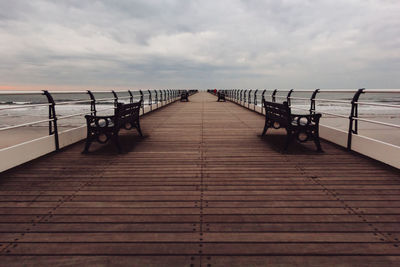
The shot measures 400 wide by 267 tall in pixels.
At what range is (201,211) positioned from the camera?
2.56 m

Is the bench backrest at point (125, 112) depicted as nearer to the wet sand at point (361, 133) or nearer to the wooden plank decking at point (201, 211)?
the wooden plank decking at point (201, 211)

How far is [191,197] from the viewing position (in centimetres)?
287

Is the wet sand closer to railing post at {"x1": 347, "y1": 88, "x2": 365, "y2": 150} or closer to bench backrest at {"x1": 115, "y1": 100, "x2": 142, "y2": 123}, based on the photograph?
railing post at {"x1": 347, "y1": 88, "x2": 365, "y2": 150}

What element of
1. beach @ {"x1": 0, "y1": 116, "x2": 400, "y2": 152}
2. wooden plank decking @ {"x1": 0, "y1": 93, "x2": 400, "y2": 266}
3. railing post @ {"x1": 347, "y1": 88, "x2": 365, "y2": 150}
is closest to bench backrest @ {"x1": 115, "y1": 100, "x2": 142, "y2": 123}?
wooden plank decking @ {"x1": 0, "y1": 93, "x2": 400, "y2": 266}

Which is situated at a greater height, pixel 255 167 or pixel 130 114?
pixel 130 114

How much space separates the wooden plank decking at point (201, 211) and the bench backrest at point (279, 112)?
0.92 metres

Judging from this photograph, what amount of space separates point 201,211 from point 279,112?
11.1 ft

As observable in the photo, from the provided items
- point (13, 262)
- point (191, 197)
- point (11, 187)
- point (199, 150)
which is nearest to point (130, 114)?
point (199, 150)

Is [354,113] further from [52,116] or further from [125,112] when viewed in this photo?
[52,116]

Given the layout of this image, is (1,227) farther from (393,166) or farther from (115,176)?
(393,166)

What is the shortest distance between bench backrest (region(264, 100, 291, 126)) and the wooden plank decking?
3.02ft

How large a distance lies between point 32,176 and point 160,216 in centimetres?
214

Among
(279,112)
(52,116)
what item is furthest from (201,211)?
(52,116)

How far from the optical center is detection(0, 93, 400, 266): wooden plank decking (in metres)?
1.94
